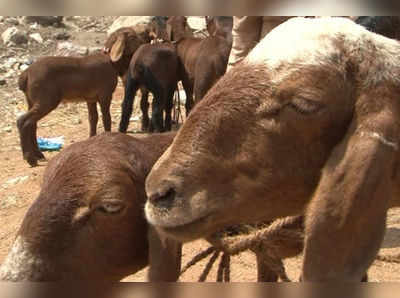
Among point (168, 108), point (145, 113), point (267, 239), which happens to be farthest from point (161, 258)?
point (145, 113)

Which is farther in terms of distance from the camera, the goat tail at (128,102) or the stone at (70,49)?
the stone at (70,49)

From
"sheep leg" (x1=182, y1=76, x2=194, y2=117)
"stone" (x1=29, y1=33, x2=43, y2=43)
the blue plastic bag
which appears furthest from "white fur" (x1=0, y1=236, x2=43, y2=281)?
"stone" (x1=29, y1=33, x2=43, y2=43)

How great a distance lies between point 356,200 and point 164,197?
0.60m

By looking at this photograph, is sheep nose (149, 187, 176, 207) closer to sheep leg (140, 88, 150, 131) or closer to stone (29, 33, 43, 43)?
sheep leg (140, 88, 150, 131)

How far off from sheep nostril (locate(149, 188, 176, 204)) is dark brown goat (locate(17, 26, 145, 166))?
823 centimetres

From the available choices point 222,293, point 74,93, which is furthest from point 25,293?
point 74,93

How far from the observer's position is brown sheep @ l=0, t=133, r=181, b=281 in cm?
239

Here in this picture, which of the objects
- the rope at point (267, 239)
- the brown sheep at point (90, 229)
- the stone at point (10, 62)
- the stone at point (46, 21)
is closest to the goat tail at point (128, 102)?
the stone at point (10, 62)

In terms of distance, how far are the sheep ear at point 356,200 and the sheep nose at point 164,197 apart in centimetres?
44

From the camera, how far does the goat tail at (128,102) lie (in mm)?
11594

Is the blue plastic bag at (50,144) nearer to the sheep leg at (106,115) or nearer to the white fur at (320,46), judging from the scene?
the sheep leg at (106,115)

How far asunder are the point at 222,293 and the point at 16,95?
1535cm

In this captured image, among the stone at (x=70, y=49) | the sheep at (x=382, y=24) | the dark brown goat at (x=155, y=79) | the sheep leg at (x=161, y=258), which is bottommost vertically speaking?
the stone at (x=70, y=49)

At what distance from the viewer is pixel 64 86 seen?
1127 centimetres
